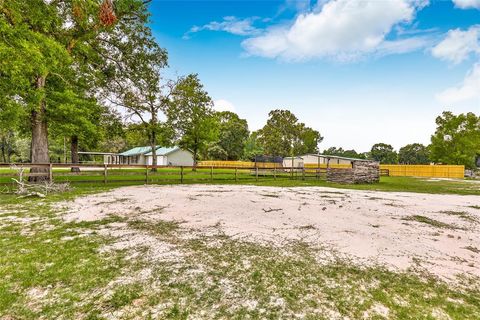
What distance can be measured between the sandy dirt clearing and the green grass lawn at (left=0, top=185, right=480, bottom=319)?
0.39 m

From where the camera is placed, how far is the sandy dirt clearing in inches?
128

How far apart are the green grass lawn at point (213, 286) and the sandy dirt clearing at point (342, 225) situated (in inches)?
15.3

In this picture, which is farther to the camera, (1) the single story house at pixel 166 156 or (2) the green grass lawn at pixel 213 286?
(1) the single story house at pixel 166 156

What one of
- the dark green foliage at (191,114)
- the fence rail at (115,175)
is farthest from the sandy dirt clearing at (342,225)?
the dark green foliage at (191,114)

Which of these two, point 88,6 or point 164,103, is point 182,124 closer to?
point 164,103

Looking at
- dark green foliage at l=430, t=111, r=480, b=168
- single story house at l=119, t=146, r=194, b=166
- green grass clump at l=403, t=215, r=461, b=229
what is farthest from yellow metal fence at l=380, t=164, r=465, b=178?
green grass clump at l=403, t=215, r=461, b=229

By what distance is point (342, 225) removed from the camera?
4.78 metres

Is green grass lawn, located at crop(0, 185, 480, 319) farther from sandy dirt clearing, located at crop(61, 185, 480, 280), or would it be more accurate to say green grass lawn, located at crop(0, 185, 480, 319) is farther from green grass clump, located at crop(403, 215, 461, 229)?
green grass clump, located at crop(403, 215, 461, 229)

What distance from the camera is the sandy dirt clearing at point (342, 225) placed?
3262mm

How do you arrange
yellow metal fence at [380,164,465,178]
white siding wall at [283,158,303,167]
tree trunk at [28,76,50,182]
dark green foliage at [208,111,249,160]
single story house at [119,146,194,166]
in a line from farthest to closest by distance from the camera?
dark green foliage at [208,111,249,160], white siding wall at [283,158,303,167], single story house at [119,146,194,166], yellow metal fence at [380,164,465,178], tree trunk at [28,76,50,182]

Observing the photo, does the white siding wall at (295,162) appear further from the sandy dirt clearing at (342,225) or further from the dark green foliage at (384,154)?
the dark green foliage at (384,154)

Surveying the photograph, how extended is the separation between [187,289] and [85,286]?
3.27ft

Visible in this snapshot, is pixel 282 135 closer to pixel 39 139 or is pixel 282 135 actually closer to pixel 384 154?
pixel 384 154

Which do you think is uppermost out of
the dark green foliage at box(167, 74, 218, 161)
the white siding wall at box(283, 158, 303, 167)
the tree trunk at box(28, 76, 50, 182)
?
the dark green foliage at box(167, 74, 218, 161)
